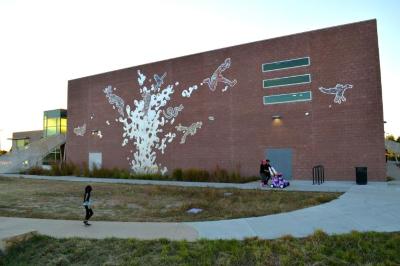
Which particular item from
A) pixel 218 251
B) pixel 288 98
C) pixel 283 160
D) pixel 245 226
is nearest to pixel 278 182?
pixel 283 160

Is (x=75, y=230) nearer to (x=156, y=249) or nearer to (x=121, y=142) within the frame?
(x=156, y=249)

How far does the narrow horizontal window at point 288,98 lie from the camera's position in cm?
2245

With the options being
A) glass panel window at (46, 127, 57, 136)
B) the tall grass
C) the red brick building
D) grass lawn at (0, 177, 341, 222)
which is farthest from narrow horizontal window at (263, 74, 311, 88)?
glass panel window at (46, 127, 57, 136)

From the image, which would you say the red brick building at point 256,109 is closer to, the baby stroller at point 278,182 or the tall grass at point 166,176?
the tall grass at point 166,176

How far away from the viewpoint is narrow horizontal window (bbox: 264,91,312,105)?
2245 centimetres

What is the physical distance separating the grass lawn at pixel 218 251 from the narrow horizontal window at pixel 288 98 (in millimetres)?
15489

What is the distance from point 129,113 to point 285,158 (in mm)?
15300

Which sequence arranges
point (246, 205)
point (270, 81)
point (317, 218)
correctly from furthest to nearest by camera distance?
point (270, 81) < point (246, 205) < point (317, 218)

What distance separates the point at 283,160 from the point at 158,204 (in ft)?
38.7

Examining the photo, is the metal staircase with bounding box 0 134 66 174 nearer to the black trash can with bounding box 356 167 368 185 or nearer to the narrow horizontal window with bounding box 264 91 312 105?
the narrow horizontal window with bounding box 264 91 312 105

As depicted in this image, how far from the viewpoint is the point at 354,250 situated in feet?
22.8

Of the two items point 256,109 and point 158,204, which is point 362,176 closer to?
point 256,109

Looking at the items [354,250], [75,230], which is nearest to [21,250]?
[75,230]

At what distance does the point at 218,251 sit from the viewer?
7094 millimetres
